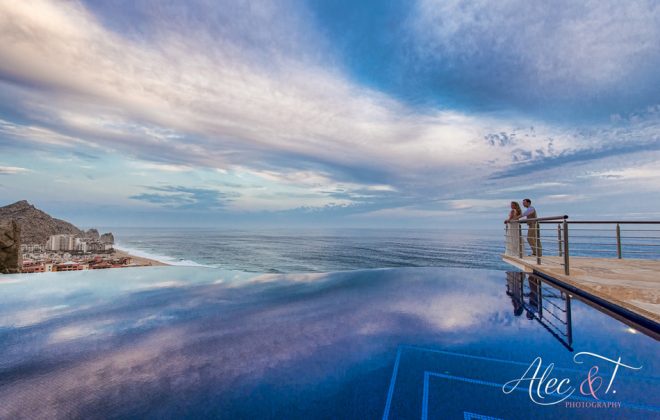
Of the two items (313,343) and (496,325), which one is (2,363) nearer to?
(313,343)

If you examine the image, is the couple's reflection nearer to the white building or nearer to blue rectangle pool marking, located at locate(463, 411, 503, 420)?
blue rectangle pool marking, located at locate(463, 411, 503, 420)

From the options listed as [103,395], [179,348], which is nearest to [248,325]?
[179,348]

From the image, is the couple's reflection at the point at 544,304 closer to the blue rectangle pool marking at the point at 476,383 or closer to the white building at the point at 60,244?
the blue rectangle pool marking at the point at 476,383

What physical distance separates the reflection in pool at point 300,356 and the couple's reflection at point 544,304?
8cm

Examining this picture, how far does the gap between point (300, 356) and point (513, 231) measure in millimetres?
8299

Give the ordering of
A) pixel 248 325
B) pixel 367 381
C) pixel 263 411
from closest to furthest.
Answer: pixel 263 411 < pixel 367 381 < pixel 248 325

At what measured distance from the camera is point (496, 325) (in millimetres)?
3793

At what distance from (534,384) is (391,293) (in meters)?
3.48

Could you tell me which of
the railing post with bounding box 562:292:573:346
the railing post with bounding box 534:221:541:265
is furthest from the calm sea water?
the railing post with bounding box 562:292:573:346

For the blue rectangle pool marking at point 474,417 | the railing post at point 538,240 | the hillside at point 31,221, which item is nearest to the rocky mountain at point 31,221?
the hillside at point 31,221
